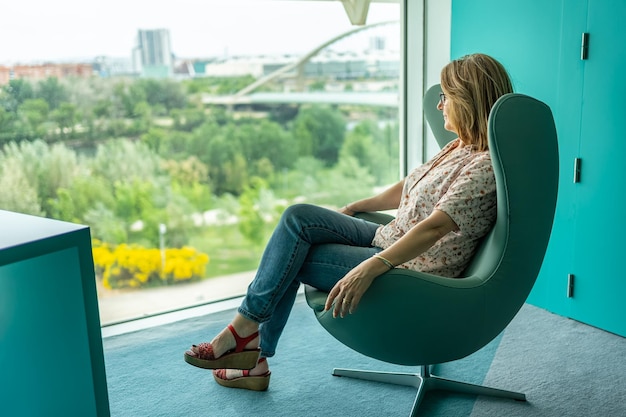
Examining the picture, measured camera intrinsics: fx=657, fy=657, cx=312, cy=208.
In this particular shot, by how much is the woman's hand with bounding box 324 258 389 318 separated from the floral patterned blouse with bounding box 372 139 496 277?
25 centimetres

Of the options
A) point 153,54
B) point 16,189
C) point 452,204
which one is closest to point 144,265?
point 16,189

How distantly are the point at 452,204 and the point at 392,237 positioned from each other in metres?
0.31

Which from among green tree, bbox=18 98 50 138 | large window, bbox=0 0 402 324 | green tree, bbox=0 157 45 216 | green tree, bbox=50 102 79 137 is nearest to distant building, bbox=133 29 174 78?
large window, bbox=0 0 402 324

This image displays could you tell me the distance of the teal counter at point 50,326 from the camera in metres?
1.43

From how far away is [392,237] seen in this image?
2.06m

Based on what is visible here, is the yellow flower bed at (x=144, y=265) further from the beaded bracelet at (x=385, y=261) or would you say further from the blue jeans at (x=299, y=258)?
the beaded bracelet at (x=385, y=261)

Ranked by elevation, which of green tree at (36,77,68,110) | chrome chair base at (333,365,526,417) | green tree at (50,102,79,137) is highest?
green tree at (36,77,68,110)

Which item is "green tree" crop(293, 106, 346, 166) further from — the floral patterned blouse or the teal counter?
the teal counter

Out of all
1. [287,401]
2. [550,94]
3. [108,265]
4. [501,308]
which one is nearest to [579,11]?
[550,94]

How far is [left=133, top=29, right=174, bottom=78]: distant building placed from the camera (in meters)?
3.03

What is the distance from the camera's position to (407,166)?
12.1 ft

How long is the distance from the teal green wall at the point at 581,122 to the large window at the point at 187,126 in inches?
38.9

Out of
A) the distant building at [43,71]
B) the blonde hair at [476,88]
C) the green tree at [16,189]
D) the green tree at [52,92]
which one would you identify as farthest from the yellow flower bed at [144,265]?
the blonde hair at [476,88]

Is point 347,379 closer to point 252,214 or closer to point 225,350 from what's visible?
point 225,350
